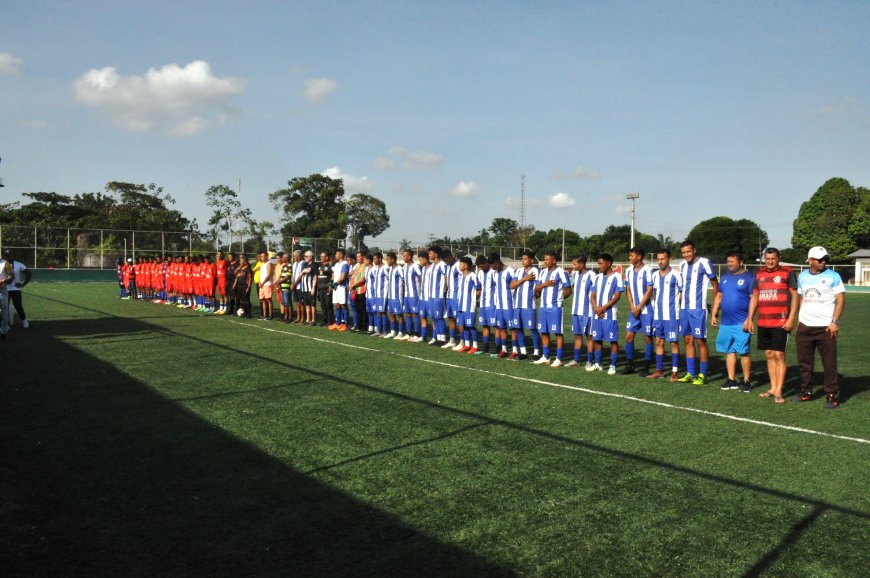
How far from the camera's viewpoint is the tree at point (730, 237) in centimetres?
9256

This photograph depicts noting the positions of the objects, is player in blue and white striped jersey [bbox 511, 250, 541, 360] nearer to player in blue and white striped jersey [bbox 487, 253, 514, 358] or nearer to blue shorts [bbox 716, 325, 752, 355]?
player in blue and white striped jersey [bbox 487, 253, 514, 358]

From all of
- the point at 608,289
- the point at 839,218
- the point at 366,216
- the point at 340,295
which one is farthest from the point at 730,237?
the point at 608,289

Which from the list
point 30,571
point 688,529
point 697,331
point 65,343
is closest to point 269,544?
point 30,571

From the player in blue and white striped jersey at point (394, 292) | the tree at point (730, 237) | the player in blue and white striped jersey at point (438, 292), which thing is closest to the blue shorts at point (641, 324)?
the player in blue and white striped jersey at point (438, 292)

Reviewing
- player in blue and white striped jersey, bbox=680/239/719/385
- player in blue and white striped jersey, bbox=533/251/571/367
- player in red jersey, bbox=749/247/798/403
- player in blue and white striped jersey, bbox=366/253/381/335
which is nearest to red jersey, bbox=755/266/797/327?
player in red jersey, bbox=749/247/798/403

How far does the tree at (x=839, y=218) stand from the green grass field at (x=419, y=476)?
69.8m

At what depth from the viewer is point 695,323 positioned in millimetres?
8898

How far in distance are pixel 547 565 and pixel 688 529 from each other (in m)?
1.11

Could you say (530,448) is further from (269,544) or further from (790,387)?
(790,387)

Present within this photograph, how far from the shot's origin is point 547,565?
11.3 ft

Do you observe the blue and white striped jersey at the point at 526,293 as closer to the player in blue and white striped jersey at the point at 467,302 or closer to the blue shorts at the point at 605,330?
the player in blue and white striped jersey at the point at 467,302

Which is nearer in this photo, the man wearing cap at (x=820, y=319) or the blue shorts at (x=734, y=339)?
the man wearing cap at (x=820, y=319)

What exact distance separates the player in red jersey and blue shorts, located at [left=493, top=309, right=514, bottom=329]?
408 centimetres

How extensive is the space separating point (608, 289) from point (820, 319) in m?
3.08
